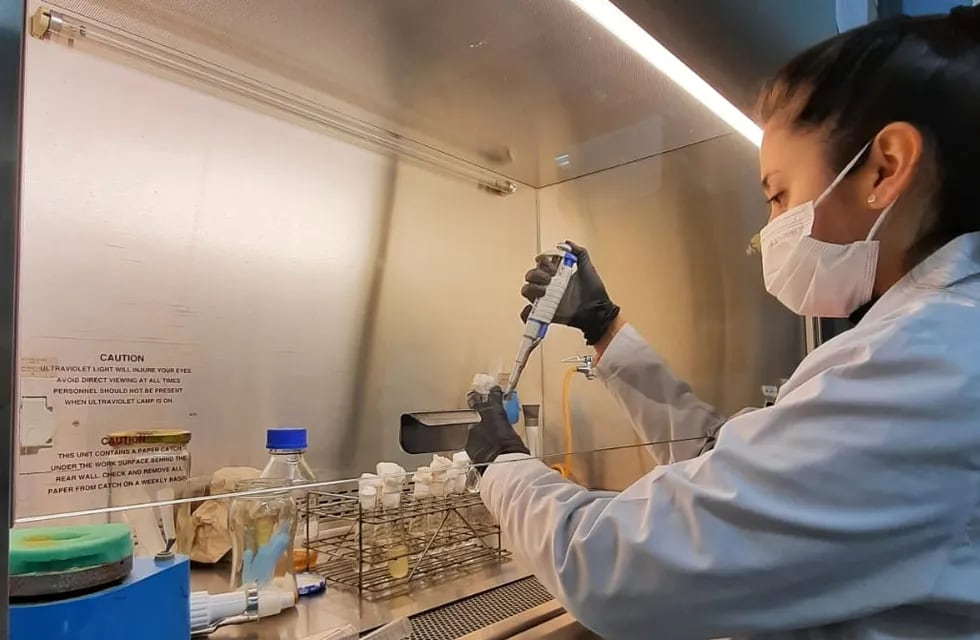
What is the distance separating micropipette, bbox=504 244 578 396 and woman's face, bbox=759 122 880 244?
0.45 m

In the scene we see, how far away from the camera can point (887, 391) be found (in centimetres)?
57

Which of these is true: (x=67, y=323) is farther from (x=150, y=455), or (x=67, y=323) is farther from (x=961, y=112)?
(x=961, y=112)

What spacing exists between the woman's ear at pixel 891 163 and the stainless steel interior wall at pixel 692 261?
64cm

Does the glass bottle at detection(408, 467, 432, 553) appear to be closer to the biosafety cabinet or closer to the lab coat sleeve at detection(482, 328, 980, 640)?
the biosafety cabinet

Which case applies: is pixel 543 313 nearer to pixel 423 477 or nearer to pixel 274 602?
pixel 423 477

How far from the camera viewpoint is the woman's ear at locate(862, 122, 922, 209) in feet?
2.20

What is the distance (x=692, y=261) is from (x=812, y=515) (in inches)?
35.3

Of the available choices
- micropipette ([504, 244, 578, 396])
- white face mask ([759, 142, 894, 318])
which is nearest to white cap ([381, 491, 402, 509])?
micropipette ([504, 244, 578, 396])

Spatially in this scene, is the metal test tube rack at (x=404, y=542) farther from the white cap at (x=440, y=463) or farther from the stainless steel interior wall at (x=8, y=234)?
the stainless steel interior wall at (x=8, y=234)

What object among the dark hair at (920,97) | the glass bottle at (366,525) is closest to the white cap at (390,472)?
the glass bottle at (366,525)

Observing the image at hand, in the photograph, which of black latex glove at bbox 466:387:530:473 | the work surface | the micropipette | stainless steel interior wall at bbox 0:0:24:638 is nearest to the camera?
stainless steel interior wall at bbox 0:0:24:638

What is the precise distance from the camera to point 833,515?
0.56 meters

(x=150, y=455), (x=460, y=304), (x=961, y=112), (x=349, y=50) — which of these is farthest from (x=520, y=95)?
(x=150, y=455)

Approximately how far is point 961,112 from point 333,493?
0.84 m
